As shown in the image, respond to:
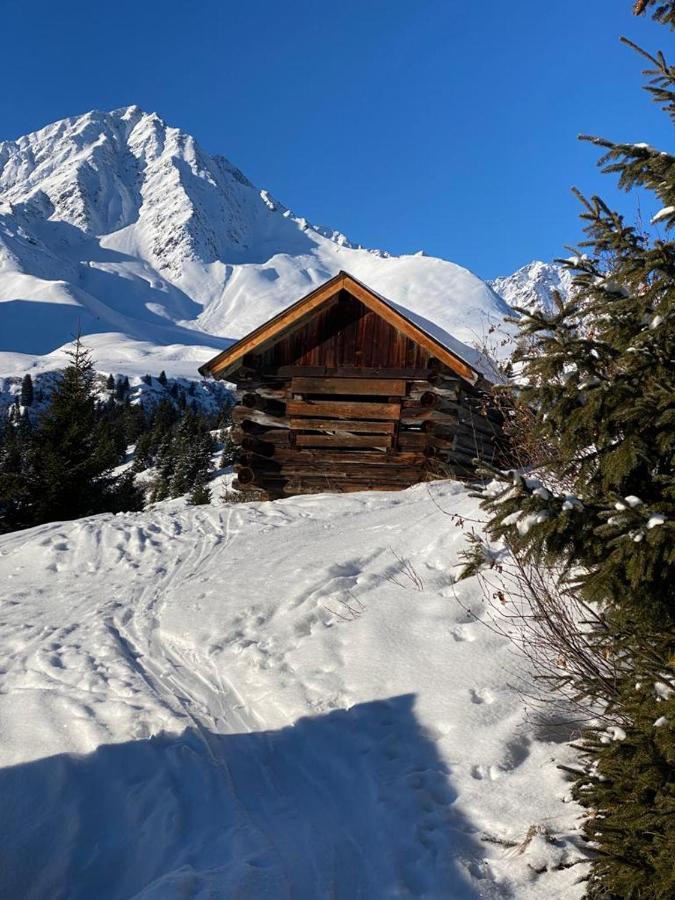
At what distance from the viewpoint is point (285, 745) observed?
398cm

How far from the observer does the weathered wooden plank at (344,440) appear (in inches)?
466

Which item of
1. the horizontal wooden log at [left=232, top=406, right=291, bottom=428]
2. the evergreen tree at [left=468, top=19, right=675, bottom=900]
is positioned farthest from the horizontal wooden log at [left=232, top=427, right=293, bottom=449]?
the evergreen tree at [left=468, top=19, right=675, bottom=900]

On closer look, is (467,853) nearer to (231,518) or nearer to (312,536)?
(312,536)

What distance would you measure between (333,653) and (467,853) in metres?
2.02

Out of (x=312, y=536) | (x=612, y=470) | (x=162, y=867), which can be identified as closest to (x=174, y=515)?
(x=312, y=536)

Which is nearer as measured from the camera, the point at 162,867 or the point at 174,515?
the point at 162,867

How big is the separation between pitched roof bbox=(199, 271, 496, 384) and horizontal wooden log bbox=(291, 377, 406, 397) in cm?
88

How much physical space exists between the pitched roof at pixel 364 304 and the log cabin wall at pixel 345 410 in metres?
0.23

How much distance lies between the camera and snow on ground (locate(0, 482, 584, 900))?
9.80ft

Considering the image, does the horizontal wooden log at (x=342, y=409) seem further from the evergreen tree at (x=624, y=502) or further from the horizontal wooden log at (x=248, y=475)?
the evergreen tree at (x=624, y=502)

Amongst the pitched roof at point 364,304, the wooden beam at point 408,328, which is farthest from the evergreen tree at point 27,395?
the wooden beam at point 408,328

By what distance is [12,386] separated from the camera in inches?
6038

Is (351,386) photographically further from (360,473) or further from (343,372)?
(360,473)

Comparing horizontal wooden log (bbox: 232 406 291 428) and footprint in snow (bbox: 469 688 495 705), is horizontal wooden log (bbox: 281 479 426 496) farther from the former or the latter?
footprint in snow (bbox: 469 688 495 705)
